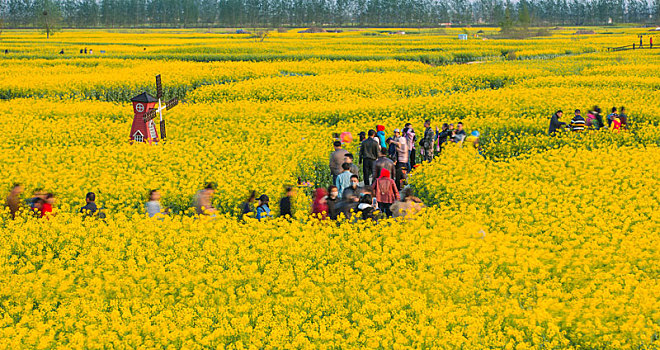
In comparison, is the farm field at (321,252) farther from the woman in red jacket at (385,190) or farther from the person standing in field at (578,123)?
the woman in red jacket at (385,190)

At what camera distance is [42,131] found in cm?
2739

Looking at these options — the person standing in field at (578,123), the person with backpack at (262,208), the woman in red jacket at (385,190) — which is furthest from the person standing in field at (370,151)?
the person standing in field at (578,123)

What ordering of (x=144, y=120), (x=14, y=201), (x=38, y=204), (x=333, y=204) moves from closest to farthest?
(x=333, y=204) → (x=38, y=204) → (x=14, y=201) → (x=144, y=120)

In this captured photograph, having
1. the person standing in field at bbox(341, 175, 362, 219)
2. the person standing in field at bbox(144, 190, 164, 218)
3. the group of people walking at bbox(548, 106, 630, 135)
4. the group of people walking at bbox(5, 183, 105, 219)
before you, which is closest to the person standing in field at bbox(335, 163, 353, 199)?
the person standing in field at bbox(341, 175, 362, 219)

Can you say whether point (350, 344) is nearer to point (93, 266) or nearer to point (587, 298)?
point (587, 298)

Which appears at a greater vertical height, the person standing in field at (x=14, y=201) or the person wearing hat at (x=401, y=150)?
the person wearing hat at (x=401, y=150)

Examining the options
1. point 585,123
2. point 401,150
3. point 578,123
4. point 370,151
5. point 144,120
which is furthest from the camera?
point 585,123

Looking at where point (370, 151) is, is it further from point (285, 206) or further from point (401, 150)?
point (285, 206)

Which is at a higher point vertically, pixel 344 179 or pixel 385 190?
pixel 344 179

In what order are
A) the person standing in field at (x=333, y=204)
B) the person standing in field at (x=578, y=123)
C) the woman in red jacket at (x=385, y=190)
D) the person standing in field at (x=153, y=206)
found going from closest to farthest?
the person standing in field at (x=333, y=204)
the person standing in field at (x=153, y=206)
the woman in red jacket at (x=385, y=190)
the person standing in field at (x=578, y=123)

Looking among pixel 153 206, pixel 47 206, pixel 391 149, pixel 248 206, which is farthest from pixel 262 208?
pixel 391 149

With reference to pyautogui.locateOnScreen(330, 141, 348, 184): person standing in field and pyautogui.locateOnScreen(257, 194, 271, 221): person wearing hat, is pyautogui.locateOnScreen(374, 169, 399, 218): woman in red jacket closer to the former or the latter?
pyautogui.locateOnScreen(330, 141, 348, 184): person standing in field

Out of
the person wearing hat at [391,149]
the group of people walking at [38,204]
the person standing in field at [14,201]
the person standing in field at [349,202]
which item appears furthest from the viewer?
the person wearing hat at [391,149]

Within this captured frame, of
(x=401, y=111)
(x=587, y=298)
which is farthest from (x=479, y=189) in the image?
(x=401, y=111)
